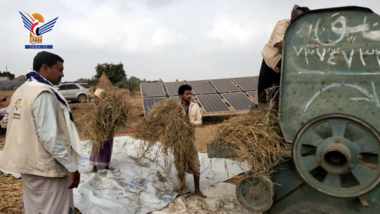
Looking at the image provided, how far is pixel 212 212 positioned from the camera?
4.25 meters

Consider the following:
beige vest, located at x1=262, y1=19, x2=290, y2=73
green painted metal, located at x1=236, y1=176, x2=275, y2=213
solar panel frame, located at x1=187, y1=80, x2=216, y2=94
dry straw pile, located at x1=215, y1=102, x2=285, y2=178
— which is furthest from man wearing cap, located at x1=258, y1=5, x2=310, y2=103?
solar panel frame, located at x1=187, y1=80, x2=216, y2=94

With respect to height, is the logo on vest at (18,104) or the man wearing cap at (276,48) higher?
the man wearing cap at (276,48)

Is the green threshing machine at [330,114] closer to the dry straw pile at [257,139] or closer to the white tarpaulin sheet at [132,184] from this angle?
the dry straw pile at [257,139]

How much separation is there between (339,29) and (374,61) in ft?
1.45

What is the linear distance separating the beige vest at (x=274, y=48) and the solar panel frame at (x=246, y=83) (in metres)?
8.50

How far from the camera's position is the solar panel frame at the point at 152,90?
11188 millimetres

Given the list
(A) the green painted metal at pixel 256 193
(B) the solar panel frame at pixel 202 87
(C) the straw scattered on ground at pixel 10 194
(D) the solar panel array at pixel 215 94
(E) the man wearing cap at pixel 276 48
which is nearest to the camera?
(A) the green painted metal at pixel 256 193

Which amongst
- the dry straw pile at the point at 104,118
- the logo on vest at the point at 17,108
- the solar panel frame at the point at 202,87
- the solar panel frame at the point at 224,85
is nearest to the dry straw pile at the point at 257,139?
the logo on vest at the point at 17,108

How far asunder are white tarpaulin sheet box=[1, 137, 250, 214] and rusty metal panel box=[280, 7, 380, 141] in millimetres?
934

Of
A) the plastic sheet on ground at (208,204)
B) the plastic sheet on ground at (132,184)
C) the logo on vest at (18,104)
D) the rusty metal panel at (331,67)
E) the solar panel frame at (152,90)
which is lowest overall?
the plastic sheet on ground at (208,204)

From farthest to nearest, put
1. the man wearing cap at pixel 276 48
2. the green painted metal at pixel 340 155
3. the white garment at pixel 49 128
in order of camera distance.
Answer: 1. the man wearing cap at pixel 276 48
2. the green painted metal at pixel 340 155
3. the white garment at pixel 49 128

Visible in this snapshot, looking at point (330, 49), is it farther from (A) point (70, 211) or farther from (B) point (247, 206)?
(A) point (70, 211)

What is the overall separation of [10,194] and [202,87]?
8909 mm

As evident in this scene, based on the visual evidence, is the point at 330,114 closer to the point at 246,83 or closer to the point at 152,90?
the point at 152,90
